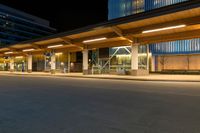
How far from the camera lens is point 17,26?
340 feet

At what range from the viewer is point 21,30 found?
10531 cm

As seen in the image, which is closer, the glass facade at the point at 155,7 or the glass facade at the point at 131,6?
the glass facade at the point at 155,7

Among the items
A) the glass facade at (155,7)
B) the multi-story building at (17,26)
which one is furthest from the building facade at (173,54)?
the multi-story building at (17,26)

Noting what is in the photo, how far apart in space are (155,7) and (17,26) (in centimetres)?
7731

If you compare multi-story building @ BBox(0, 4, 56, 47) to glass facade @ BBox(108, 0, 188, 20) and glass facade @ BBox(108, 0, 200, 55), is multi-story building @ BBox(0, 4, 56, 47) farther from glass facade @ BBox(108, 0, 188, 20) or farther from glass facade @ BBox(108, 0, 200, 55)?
glass facade @ BBox(108, 0, 200, 55)

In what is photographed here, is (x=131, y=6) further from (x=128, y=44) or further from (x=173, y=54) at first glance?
(x=128, y=44)

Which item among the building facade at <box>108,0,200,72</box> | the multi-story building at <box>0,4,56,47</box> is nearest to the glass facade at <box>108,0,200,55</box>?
the building facade at <box>108,0,200,72</box>

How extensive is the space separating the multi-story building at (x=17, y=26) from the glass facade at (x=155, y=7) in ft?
190

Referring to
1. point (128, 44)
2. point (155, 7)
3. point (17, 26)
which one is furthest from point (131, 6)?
point (17, 26)

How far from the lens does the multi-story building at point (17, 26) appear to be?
316 ft

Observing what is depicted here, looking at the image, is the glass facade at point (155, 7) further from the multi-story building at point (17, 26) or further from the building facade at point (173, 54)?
the multi-story building at point (17, 26)

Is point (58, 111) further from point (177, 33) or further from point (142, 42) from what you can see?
point (142, 42)

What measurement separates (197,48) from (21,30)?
89.0 m

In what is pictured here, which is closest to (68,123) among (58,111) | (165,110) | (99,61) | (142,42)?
(58,111)
